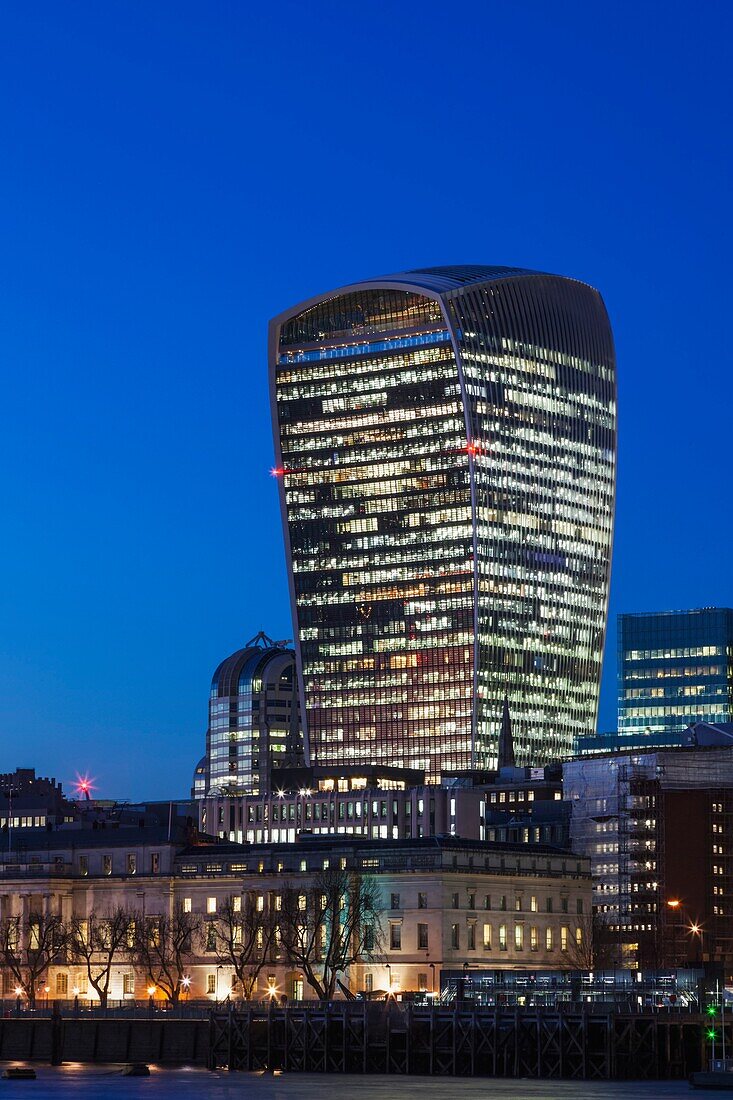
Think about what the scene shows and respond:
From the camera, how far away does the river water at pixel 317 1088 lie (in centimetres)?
15725

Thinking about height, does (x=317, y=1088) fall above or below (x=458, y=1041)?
below

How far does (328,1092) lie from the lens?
16262 cm

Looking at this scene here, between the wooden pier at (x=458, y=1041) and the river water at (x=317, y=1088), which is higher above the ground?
the wooden pier at (x=458, y=1041)

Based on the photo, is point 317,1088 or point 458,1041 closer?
point 317,1088

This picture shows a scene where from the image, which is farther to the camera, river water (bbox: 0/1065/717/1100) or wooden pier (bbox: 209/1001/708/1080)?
wooden pier (bbox: 209/1001/708/1080)

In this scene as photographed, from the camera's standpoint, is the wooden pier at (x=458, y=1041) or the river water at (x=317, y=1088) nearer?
the river water at (x=317, y=1088)

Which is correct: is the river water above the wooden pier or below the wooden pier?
below

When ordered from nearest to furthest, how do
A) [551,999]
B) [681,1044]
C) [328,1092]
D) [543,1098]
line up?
[543,1098]
[328,1092]
[681,1044]
[551,999]

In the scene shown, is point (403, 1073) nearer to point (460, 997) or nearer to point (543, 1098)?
point (460, 997)

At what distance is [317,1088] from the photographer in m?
167

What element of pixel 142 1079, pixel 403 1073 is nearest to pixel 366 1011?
pixel 403 1073

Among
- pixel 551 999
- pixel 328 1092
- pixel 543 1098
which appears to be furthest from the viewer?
pixel 551 999

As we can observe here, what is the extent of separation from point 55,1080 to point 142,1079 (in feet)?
22.9

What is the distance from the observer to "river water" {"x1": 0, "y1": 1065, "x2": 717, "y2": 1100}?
15725 cm
